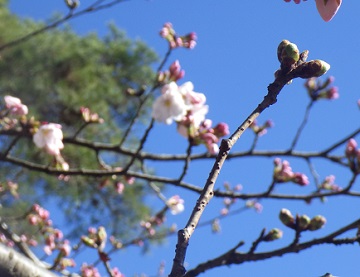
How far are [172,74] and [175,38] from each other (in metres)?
0.45

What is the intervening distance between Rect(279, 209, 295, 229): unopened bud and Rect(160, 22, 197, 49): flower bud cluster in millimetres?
1501

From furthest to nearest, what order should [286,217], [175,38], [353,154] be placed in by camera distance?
[175,38], [353,154], [286,217]

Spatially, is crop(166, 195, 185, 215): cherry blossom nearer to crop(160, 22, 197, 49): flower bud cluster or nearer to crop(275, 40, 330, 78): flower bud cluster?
crop(160, 22, 197, 49): flower bud cluster

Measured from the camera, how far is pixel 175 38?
254 cm

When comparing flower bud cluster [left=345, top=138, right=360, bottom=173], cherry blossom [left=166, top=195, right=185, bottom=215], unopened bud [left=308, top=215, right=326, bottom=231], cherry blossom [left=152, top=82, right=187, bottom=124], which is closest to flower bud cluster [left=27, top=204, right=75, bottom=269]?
cherry blossom [left=166, top=195, right=185, bottom=215]

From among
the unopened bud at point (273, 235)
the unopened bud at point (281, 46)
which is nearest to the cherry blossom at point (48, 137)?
the unopened bud at point (273, 235)

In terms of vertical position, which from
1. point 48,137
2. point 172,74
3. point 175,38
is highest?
point 175,38

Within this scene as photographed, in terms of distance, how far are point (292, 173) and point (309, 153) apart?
11cm

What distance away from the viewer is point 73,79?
938cm

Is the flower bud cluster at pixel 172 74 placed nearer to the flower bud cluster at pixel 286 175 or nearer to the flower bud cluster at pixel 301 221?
the flower bud cluster at pixel 286 175

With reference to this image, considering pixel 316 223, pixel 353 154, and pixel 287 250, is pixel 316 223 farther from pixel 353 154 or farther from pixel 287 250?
pixel 353 154

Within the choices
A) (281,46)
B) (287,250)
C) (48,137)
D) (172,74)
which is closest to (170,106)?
Answer: (172,74)

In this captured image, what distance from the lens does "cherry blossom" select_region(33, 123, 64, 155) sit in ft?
6.75

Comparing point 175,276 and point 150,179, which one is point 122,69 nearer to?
point 150,179
